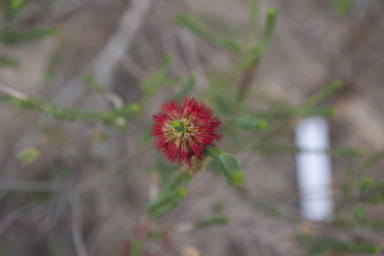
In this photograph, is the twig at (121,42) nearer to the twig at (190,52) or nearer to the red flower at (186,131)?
the twig at (190,52)

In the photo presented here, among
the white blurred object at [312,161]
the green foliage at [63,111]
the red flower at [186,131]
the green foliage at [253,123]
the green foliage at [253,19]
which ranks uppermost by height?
the white blurred object at [312,161]

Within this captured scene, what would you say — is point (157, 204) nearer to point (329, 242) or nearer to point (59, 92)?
point (329, 242)

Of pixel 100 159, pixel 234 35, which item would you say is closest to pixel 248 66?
pixel 234 35

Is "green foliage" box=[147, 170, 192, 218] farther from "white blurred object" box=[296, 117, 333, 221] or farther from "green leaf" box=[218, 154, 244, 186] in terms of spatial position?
"white blurred object" box=[296, 117, 333, 221]

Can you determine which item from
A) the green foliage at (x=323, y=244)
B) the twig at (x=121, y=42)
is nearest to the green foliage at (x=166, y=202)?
the green foliage at (x=323, y=244)

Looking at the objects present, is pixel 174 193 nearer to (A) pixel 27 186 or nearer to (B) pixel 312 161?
(A) pixel 27 186

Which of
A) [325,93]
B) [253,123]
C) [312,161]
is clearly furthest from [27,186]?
[312,161]
